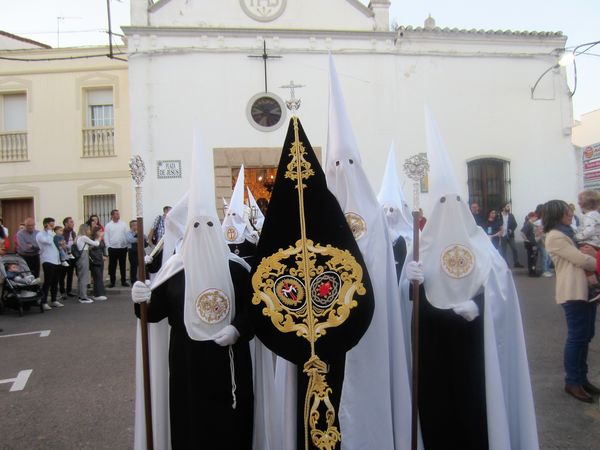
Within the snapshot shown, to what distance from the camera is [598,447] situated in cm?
370

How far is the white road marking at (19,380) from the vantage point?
5311mm

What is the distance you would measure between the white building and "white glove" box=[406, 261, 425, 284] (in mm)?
10037

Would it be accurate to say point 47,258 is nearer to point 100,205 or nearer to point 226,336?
point 100,205

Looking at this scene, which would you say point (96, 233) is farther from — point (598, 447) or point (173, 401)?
point (598, 447)

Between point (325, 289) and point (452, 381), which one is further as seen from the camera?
point (452, 381)

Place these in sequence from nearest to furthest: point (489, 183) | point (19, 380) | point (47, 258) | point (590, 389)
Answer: point (590, 389), point (19, 380), point (47, 258), point (489, 183)

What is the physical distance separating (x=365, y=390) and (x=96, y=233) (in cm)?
970

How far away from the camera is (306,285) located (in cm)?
258

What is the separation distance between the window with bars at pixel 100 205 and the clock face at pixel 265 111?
5.92 metres

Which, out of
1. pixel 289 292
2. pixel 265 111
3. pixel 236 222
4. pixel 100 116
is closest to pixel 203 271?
pixel 289 292

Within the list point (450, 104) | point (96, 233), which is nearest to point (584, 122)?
point (450, 104)

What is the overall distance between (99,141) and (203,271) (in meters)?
14.8

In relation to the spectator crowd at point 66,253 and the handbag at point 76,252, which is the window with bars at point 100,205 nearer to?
the spectator crowd at point 66,253

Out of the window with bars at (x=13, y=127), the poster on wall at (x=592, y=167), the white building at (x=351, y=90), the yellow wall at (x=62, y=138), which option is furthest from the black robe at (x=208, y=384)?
the poster on wall at (x=592, y=167)
